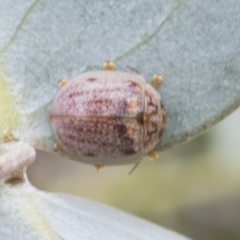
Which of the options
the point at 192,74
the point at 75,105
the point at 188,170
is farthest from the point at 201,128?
the point at 188,170

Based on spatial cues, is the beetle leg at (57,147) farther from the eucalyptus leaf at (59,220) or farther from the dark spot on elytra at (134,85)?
the dark spot on elytra at (134,85)

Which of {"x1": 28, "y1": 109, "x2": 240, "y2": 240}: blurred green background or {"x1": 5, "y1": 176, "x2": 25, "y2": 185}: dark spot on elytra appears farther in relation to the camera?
{"x1": 28, "y1": 109, "x2": 240, "y2": 240}: blurred green background

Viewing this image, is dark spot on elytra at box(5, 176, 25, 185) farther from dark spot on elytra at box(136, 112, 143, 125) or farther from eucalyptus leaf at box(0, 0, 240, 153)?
dark spot on elytra at box(136, 112, 143, 125)

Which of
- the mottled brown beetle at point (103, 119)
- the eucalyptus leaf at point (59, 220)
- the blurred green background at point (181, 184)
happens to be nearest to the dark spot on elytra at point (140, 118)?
the mottled brown beetle at point (103, 119)

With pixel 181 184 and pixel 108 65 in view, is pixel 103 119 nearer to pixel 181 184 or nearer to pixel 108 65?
pixel 108 65

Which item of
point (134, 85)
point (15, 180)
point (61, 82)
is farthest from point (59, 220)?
point (134, 85)

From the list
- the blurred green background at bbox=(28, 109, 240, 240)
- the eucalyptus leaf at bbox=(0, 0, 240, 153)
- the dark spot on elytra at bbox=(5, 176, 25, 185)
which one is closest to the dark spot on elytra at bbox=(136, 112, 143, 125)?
the eucalyptus leaf at bbox=(0, 0, 240, 153)

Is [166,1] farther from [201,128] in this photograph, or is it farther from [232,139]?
[232,139]
